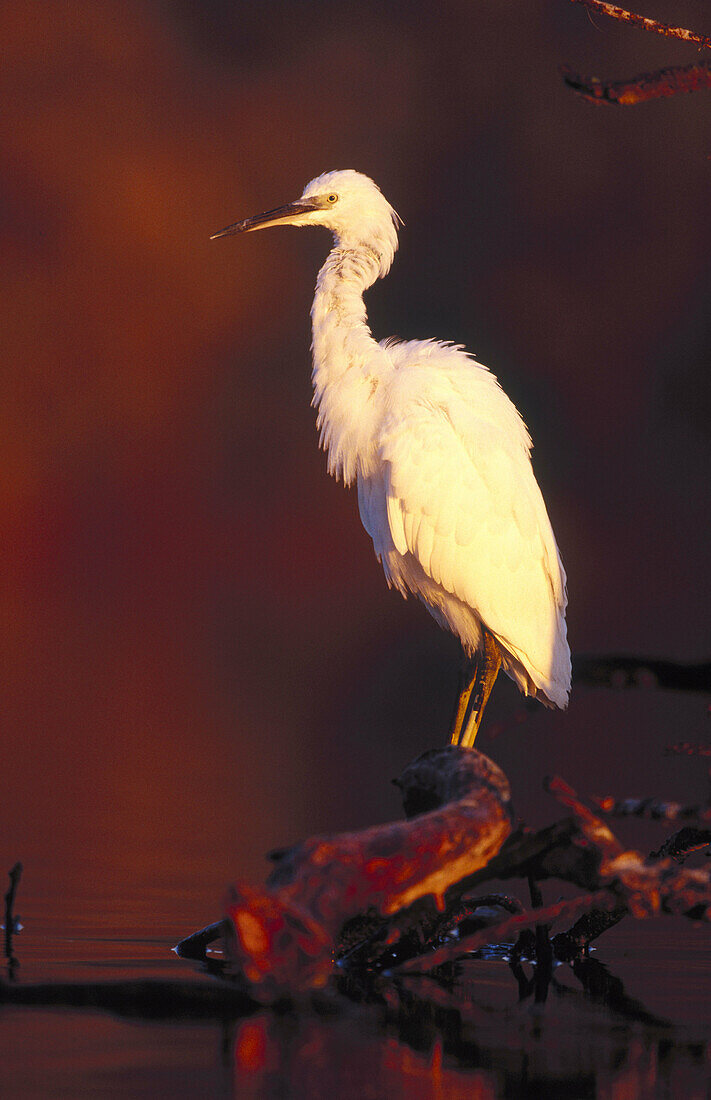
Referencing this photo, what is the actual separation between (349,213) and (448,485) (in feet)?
3.21

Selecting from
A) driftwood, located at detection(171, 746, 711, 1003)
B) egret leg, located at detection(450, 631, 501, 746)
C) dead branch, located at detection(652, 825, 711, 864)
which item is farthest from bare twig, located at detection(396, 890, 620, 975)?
egret leg, located at detection(450, 631, 501, 746)

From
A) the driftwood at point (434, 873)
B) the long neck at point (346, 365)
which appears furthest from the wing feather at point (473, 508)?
the driftwood at point (434, 873)

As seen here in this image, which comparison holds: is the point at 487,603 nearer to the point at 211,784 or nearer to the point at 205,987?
the point at 205,987

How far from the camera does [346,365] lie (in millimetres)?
3957

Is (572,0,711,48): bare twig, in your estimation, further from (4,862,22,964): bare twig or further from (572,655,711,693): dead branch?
(4,862,22,964): bare twig

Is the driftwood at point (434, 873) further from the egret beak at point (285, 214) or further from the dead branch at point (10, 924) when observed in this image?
the egret beak at point (285, 214)

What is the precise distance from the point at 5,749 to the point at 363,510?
12.4 ft

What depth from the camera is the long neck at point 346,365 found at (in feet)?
12.9

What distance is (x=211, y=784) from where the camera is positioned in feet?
21.4

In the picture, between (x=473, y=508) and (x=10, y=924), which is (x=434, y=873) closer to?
(x=10, y=924)

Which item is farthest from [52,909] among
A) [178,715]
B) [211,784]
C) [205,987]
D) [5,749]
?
[178,715]

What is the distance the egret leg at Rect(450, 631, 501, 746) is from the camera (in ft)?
11.5

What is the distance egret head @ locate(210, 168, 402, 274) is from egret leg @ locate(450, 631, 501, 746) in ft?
3.99

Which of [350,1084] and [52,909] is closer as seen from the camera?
Result: [350,1084]
